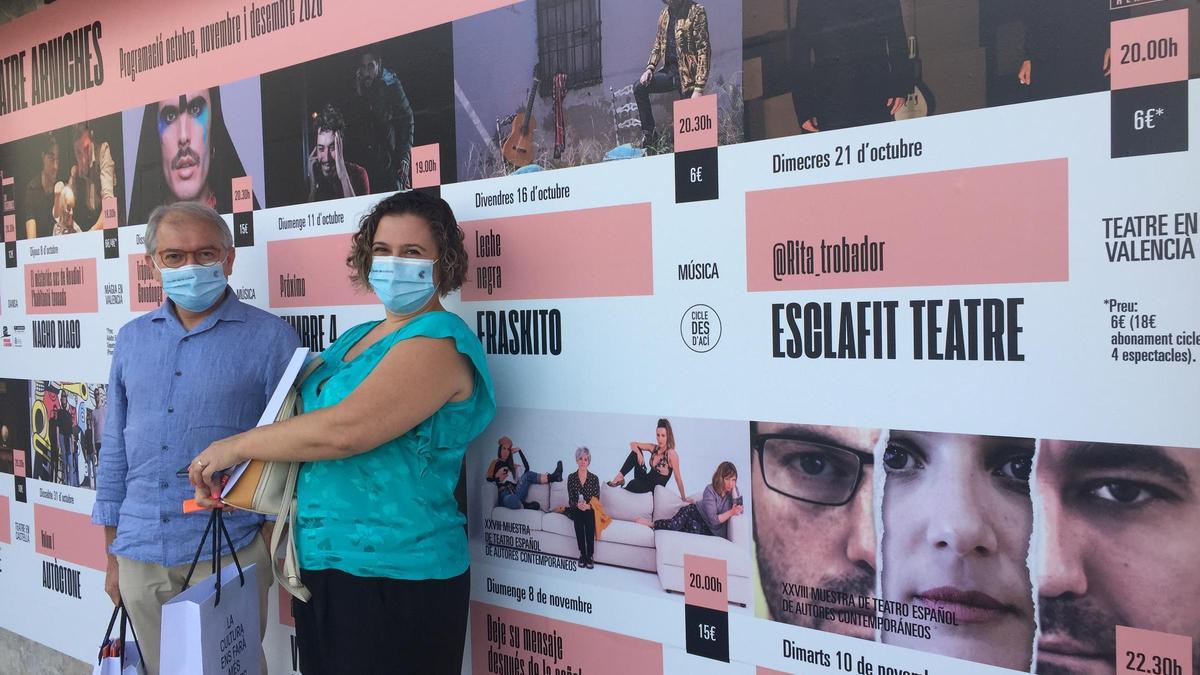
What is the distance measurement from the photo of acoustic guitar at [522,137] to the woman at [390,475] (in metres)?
0.33

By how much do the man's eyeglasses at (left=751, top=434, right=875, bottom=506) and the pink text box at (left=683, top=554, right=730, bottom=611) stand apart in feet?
0.73

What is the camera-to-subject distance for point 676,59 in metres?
1.88

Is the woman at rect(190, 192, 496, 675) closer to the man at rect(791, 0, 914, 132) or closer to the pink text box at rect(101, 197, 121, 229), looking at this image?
the man at rect(791, 0, 914, 132)

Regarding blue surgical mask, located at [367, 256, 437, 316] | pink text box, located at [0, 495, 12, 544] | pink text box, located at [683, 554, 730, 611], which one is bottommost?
pink text box, located at [0, 495, 12, 544]

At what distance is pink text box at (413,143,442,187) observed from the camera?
2322 mm

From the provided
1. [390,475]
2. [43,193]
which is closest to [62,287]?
[43,193]

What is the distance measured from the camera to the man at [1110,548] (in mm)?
1374

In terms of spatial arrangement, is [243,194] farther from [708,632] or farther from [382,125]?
[708,632]

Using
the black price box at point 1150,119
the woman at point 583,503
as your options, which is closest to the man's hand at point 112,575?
the woman at point 583,503

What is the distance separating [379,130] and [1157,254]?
1.89 meters

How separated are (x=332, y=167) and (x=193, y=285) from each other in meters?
0.54

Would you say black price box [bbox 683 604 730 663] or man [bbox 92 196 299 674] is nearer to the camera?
black price box [bbox 683 604 730 663]

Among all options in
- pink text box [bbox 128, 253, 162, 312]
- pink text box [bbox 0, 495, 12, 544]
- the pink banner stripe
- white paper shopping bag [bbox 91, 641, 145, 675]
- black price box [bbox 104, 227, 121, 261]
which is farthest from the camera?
pink text box [bbox 0, 495, 12, 544]

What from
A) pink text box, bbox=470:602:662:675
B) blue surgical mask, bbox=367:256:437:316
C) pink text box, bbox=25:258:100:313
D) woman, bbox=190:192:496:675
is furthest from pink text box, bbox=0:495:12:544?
blue surgical mask, bbox=367:256:437:316
